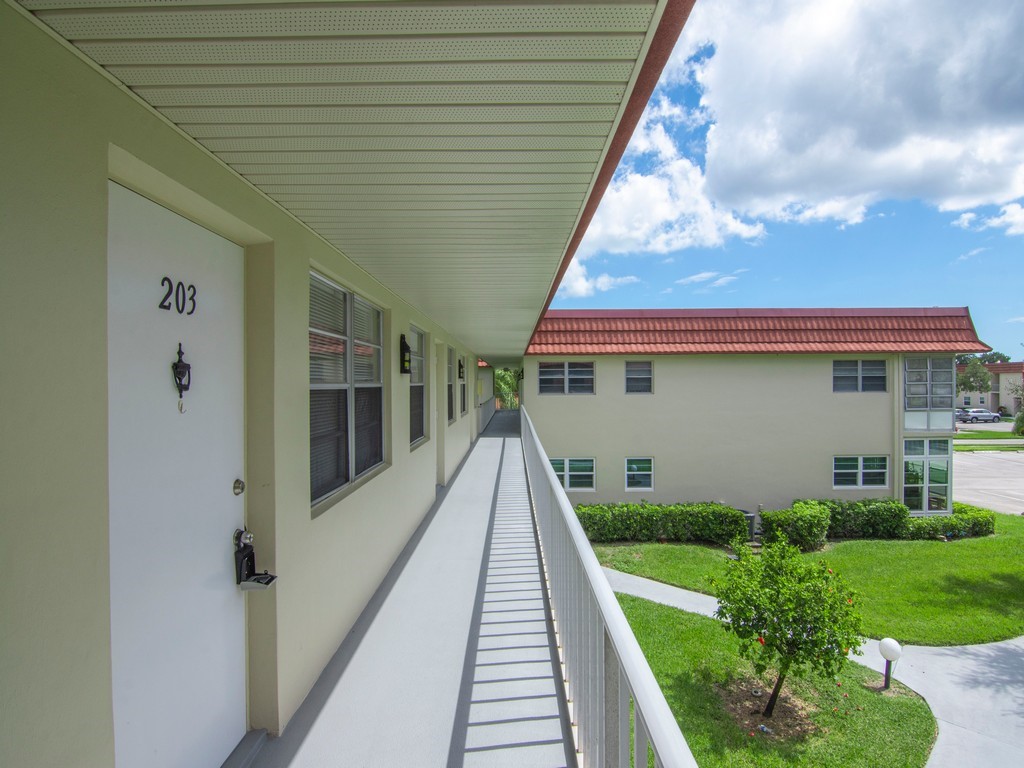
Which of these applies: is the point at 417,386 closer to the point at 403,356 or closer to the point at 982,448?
the point at 403,356

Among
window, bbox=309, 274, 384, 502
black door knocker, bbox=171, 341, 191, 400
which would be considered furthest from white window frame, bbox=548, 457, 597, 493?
black door knocker, bbox=171, 341, 191, 400

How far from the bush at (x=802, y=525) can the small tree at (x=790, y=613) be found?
691 cm

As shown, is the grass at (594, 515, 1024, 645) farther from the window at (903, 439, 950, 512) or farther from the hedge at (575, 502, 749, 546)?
the window at (903, 439, 950, 512)

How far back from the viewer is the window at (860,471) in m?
13.7

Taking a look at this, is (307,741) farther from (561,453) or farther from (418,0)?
(561,453)

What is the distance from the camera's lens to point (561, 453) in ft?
44.0

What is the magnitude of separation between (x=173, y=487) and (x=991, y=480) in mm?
29617

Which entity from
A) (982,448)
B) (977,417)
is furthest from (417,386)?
(977,417)

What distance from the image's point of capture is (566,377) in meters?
13.5

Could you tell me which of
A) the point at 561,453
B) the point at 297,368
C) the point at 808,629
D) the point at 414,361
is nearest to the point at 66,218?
the point at 297,368

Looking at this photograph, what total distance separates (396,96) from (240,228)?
1090mm

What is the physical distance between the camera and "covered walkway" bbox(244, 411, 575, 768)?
2213mm

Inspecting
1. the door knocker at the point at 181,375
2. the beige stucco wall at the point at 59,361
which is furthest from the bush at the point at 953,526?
the beige stucco wall at the point at 59,361

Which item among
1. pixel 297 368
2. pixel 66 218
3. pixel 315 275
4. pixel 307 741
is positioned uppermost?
pixel 315 275
